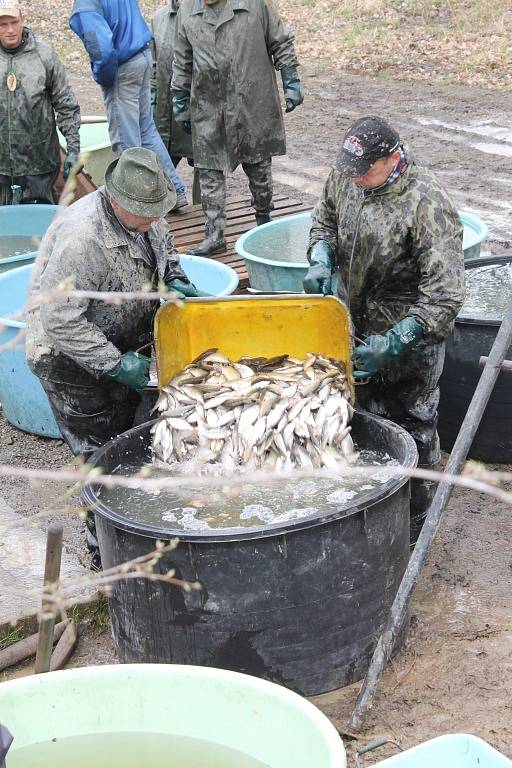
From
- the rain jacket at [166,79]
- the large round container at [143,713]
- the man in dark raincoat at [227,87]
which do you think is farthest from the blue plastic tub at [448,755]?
the rain jacket at [166,79]

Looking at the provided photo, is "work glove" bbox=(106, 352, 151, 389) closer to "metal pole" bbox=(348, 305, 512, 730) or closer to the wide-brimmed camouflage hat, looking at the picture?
the wide-brimmed camouflage hat

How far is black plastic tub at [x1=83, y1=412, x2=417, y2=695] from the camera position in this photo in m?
3.97

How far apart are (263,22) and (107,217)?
405 cm

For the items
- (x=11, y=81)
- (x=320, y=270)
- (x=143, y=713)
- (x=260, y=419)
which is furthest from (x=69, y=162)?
(x=143, y=713)

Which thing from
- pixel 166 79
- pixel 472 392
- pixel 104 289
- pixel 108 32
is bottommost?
pixel 472 392

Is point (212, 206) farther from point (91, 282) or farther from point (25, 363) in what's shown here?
point (91, 282)

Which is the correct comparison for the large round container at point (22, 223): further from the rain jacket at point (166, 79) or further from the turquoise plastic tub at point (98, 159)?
the rain jacket at point (166, 79)

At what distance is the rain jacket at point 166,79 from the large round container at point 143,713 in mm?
7364

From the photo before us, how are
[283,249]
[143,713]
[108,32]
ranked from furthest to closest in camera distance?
[108,32]
[283,249]
[143,713]

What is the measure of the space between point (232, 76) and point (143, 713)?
613cm

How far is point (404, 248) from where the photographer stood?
490 cm

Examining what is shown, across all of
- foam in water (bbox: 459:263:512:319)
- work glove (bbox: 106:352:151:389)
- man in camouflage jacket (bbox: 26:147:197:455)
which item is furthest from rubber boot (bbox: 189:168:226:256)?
work glove (bbox: 106:352:151:389)

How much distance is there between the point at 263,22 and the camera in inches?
319

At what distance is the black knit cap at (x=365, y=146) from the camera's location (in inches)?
183
